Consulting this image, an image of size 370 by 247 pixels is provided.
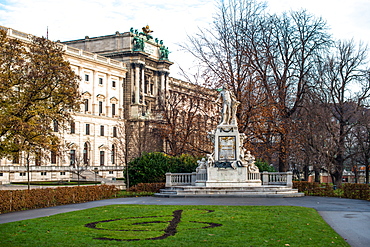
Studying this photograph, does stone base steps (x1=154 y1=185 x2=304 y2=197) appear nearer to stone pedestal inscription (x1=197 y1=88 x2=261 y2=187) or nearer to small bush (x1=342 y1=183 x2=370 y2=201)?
stone pedestal inscription (x1=197 y1=88 x2=261 y2=187)

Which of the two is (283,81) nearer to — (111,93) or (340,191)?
(340,191)

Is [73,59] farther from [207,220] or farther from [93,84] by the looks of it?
[207,220]

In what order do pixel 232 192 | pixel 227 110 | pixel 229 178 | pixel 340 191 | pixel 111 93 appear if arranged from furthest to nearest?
pixel 111 93 < pixel 340 191 < pixel 227 110 < pixel 229 178 < pixel 232 192

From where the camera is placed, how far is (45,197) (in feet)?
76.4

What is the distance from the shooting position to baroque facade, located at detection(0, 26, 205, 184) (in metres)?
81.8

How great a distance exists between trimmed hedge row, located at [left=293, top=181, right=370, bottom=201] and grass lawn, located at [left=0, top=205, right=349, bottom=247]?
11107 millimetres

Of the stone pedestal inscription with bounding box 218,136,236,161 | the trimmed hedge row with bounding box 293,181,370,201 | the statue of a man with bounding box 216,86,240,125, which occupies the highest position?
the statue of a man with bounding box 216,86,240,125

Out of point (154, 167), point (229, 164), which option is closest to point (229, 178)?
point (229, 164)

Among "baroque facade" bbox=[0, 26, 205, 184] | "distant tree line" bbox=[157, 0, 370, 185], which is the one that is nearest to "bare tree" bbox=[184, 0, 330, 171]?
"distant tree line" bbox=[157, 0, 370, 185]

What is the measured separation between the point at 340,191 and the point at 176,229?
21.4m

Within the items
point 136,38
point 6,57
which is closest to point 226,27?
point 6,57

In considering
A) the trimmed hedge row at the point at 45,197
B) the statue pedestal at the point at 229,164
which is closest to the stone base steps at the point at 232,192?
the statue pedestal at the point at 229,164

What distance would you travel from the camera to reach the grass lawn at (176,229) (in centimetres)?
1192

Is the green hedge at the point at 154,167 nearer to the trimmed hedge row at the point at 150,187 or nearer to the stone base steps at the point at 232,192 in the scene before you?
A: the trimmed hedge row at the point at 150,187
